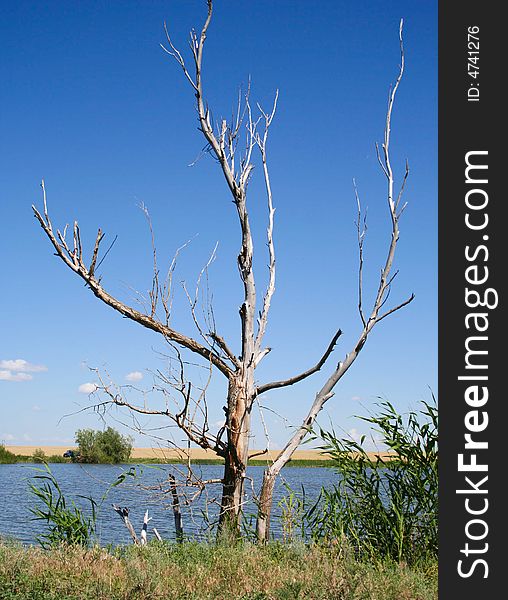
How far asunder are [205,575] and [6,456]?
138 ft

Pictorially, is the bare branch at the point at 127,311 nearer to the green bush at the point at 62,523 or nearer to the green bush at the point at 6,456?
the green bush at the point at 62,523

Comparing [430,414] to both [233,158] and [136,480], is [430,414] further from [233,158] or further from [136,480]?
[233,158]

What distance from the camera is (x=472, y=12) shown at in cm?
485

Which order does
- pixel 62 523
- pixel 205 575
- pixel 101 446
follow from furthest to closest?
pixel 101 446
pixel 62 523
pixel 205 575

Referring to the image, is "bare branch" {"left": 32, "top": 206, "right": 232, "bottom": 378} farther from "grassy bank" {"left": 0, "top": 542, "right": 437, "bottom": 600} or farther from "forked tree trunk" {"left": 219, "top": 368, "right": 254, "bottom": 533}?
"grassy bank" {"left": 0, "top": 542, "right": 437, "bottom": 600}

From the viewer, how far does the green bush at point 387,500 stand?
6.23 meters

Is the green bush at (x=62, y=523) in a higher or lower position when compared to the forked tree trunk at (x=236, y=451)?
lower

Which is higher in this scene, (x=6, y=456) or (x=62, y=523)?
(x=6, y=456)

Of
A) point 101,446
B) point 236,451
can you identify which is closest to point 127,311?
point 236,451

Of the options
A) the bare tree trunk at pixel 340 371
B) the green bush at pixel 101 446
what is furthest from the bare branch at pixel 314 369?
the green bush at pixel 101 446

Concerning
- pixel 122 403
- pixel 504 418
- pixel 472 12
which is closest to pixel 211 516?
pixel 122 403

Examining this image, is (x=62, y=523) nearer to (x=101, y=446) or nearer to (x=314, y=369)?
(x=314, y=369)

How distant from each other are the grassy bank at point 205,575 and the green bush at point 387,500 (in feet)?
1.29

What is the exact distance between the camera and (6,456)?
44094mm
